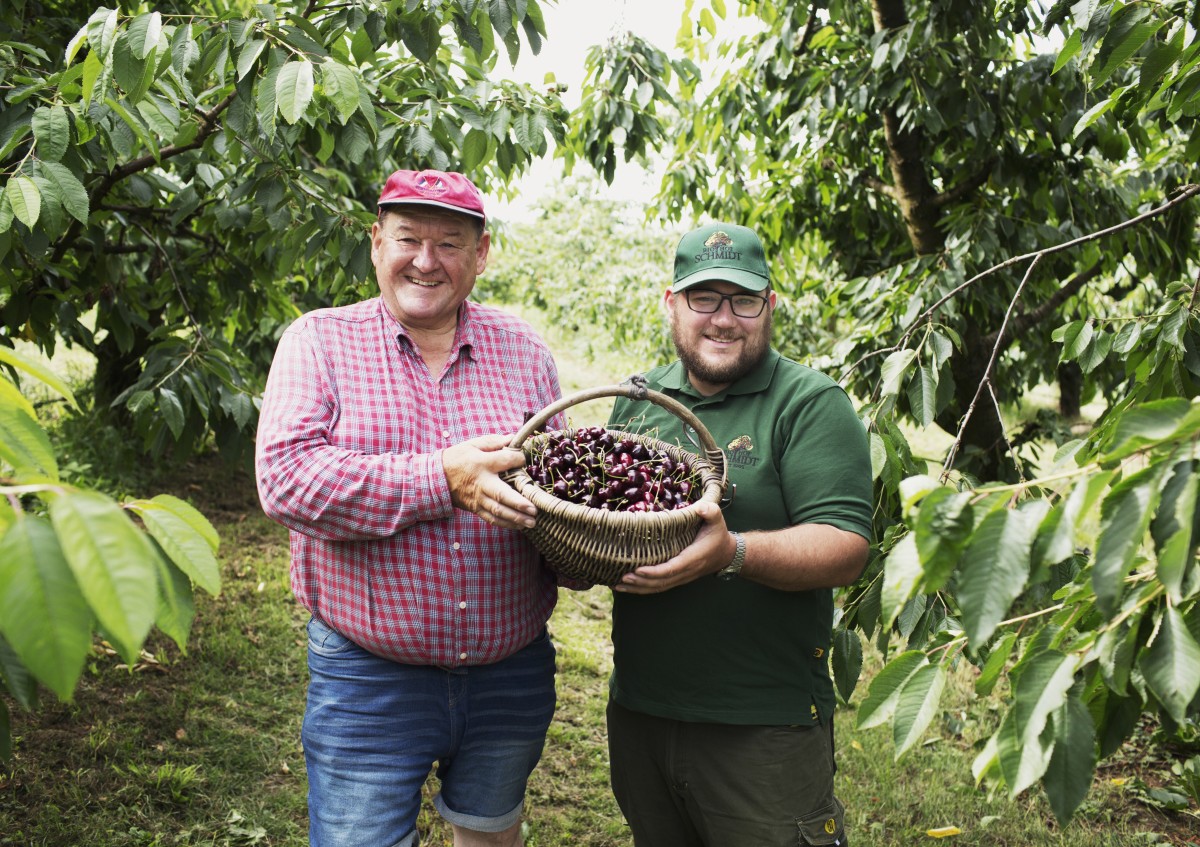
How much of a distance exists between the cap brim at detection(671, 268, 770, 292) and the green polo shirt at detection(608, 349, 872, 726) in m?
0.20

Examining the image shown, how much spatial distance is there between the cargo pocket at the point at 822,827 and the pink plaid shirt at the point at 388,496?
780 mm

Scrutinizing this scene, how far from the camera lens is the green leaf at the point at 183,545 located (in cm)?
106

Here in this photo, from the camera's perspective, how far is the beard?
230cm

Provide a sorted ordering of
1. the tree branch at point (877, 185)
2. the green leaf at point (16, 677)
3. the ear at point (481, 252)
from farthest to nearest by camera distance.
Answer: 1. the tree branch at point (877, 185)
2. the ear at point (481, 252)
3. the green leaf at point (16, 677)

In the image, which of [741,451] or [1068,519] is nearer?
[1068,519]

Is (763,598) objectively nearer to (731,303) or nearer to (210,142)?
(731,303)

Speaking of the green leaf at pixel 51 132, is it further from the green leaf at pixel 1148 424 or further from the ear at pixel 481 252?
the green leaf at pixel 1148 424

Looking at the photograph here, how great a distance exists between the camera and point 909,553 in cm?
118

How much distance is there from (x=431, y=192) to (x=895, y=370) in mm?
1323

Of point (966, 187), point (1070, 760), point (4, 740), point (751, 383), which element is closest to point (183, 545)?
point (4, 740)

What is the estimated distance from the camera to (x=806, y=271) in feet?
23.3

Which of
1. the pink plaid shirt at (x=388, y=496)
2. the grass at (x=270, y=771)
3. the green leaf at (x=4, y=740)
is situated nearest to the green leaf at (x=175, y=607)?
the green leaf at (x=4, y=740)

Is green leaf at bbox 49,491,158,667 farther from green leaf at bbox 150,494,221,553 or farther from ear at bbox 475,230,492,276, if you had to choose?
ear at bbox 475,230,492,276

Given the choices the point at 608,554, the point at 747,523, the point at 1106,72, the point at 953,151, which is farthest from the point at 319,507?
the point at 953,151
